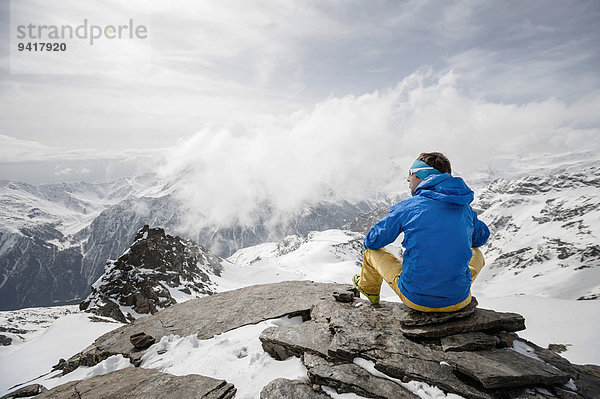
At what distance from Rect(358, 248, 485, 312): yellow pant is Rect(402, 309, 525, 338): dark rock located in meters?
0.28

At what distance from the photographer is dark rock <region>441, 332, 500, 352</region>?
508cm

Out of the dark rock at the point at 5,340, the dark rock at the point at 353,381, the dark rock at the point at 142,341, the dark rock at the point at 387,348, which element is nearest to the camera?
the dark rock at the point at 353,381

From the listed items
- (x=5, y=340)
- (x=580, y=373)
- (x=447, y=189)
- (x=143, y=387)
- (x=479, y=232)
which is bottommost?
(x=5, y=340)

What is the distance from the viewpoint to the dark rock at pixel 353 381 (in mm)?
4477

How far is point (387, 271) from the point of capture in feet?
20.6

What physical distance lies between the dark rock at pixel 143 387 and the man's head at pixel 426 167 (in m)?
5.48

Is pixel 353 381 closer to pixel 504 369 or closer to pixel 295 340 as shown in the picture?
pixel 295 340

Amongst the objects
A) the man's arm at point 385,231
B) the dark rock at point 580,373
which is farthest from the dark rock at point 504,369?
the man's arm at point 385,231

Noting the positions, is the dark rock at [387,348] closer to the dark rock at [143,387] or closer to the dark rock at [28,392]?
the dark rock at [143,387]

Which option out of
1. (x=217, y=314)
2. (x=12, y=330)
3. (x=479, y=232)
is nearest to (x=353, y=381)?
(x=479, y=232)

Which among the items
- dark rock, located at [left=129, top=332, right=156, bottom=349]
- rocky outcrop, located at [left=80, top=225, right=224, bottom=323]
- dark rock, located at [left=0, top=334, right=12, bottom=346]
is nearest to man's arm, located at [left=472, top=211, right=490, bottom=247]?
dark rock, located at [left=129, top=332, right=156, bottom=349]

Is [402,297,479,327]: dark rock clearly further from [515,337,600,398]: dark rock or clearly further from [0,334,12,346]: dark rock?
[0,334,12,346]: dark rock

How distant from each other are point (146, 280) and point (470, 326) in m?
50.4

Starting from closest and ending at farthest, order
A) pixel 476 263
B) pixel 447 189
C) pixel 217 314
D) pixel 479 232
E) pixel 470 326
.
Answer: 1. pixel 447 189
2. pixel 470 326
3. pixel 479 232
4. pixel 476 263
5. pixel 217 314
